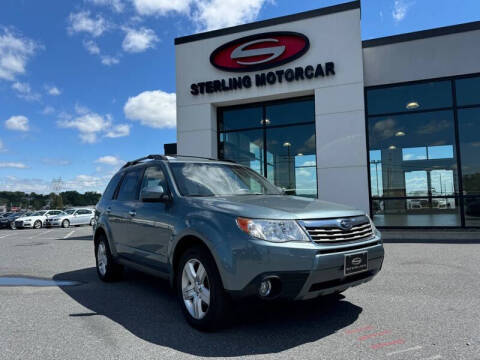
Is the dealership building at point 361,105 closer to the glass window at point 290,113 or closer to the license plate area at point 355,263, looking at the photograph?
the glass window at point 290,113

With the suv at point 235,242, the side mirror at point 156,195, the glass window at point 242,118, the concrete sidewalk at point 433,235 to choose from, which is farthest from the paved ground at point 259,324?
the glass window at point 242,118

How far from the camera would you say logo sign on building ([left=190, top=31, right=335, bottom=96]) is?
42.3ft

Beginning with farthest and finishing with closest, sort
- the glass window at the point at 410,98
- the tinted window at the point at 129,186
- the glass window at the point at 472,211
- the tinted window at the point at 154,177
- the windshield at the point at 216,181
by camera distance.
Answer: the glass window at the point at 410,98 → the glass window at the point at 472,211 → the tinted window at the point at 129,186 → the tinted window at the point at 154,177 → the windshield at the point at 216,181

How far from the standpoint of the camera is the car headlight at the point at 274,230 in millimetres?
3215

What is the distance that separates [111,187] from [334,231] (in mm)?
4097

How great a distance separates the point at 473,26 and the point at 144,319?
13361 millimetres

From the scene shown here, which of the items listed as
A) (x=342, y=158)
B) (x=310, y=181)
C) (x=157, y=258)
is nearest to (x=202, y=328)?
(x=157, y=258)

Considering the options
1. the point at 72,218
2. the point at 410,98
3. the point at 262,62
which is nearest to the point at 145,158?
the point at 262,62

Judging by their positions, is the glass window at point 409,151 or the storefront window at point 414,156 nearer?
the storefront window at point 414,156

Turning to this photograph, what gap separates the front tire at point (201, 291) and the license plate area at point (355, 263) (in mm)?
1118

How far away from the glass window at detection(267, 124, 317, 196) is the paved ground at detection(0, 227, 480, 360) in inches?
313

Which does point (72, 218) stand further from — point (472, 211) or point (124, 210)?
point (472, 211)

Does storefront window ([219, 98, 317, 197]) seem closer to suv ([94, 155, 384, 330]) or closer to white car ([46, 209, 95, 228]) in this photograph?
suv ([94, 155, 384, 330])

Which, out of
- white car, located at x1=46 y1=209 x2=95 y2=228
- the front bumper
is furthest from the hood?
white car, located at x1=46 y1=209 x2=95 y2=228
